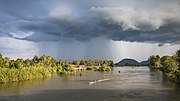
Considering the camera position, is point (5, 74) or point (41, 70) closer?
point (5, 74)

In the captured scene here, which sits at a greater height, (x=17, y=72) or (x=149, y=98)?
(x=17, y=72)

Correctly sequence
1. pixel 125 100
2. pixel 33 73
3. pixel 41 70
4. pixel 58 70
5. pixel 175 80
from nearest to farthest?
1. pixel 125 100
2. pixel 175 80
3. pixel 33 73
4. pixel 41 70
5. pixel 58 70

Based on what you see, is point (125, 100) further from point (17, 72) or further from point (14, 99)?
point (17, 72)

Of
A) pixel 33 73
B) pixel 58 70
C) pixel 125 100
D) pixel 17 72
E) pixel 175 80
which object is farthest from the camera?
pixel 58 70

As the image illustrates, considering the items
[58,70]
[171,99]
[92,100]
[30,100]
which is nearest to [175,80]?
[171,99]

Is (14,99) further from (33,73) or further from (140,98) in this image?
(33,73)

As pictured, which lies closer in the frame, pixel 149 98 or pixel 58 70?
pixel 149 98

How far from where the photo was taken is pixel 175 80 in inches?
2776

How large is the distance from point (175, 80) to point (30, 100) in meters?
42.3

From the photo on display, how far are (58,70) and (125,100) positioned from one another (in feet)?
320

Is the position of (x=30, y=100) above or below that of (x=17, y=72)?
below

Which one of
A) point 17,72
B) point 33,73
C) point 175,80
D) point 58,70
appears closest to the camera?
point 175,80

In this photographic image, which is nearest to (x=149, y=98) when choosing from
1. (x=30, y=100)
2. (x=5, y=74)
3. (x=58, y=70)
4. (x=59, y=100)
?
(x=59, y=100)

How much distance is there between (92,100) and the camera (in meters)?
Answer: 41.5
